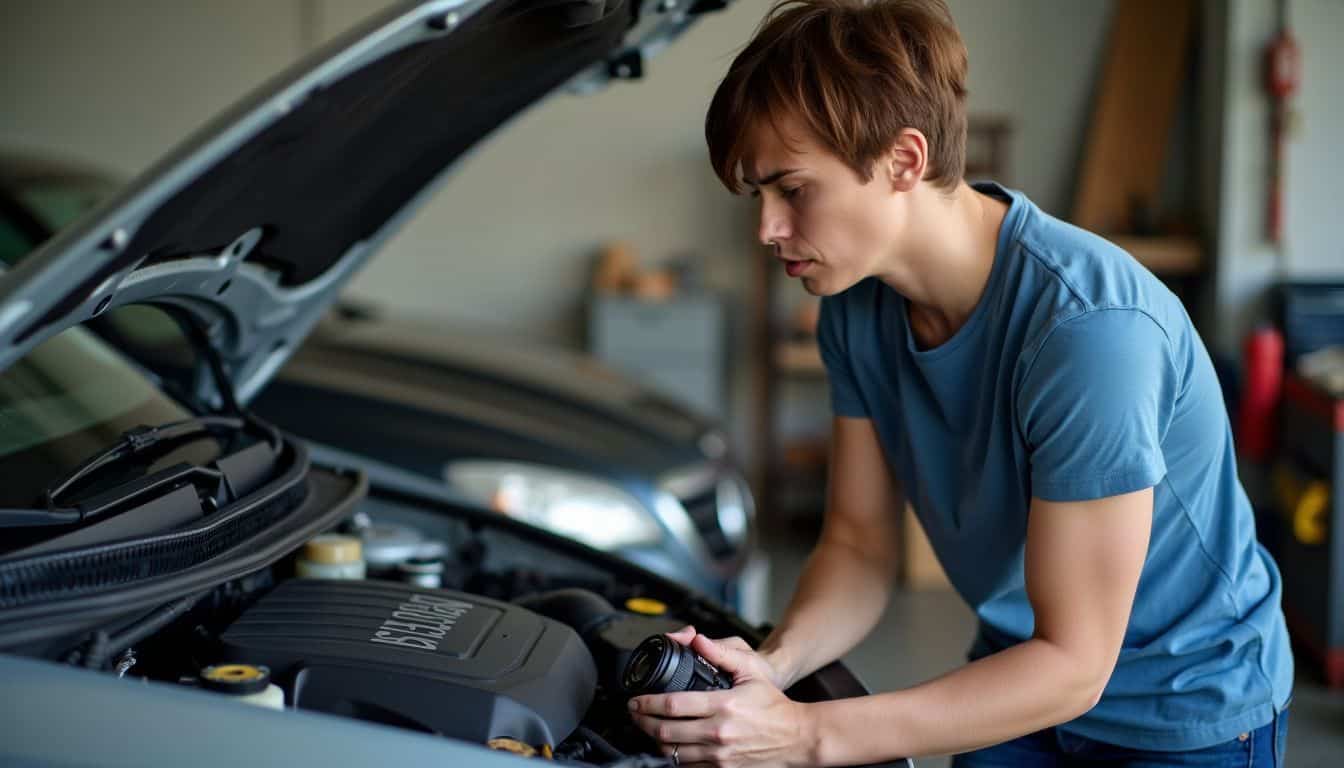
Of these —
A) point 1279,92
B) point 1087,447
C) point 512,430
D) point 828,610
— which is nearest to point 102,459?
point 828,610

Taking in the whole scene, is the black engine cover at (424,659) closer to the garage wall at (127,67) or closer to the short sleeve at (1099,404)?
the short sleeve at (1099,404)

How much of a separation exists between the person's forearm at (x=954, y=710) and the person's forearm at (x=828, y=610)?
0.20 metres

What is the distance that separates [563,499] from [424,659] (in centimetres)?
Result: 166

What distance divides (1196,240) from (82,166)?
406 centimetres

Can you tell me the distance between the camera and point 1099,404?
47.8 inches

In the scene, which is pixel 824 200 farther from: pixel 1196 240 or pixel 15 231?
pixel 1196 240

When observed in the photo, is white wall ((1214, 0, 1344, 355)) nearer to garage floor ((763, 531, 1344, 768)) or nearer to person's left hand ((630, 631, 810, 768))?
garage floor ((763, 531, 1344, 768))

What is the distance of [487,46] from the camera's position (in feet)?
4.55

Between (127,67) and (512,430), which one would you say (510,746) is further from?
(127,67)

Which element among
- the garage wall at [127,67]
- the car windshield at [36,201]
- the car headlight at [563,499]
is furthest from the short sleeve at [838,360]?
the garage wall at [127,67]

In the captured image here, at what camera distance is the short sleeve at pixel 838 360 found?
160cm

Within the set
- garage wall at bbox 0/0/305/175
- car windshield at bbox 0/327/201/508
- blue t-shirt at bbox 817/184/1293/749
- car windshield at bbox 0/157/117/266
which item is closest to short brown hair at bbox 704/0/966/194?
blue t-shirt at bbox 817/184/1293/749

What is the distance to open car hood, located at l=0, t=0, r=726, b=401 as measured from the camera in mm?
1049

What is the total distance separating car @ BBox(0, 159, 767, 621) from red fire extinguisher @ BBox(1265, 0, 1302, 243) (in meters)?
2.56
